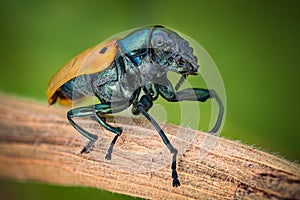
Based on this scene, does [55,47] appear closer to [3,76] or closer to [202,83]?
[3,76]

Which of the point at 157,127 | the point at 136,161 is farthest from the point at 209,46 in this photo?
the point at 136,161

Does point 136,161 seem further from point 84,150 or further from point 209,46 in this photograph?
point 209,46

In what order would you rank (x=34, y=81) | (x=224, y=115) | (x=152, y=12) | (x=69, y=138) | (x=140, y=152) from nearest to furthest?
(x=140, y=152)
(x=69, y=138)
(x=224, y=115)
(x=34, y=81)
(x=152, y=12)

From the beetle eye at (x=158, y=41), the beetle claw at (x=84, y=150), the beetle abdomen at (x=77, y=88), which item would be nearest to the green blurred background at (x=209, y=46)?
the beetle abdomen at (x=77, y=88)

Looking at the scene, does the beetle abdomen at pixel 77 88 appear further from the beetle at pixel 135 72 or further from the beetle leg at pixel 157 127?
the beetle leg at pixel 157 127

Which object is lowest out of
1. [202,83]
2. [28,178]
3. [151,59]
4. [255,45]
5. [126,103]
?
[28,178]

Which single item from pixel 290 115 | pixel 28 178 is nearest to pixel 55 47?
pixel 28 178

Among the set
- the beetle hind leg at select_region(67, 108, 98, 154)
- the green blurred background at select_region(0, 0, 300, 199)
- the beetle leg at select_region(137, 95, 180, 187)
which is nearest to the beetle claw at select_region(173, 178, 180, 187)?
the beetle leg at select_region(137, 95, 180, 187)
